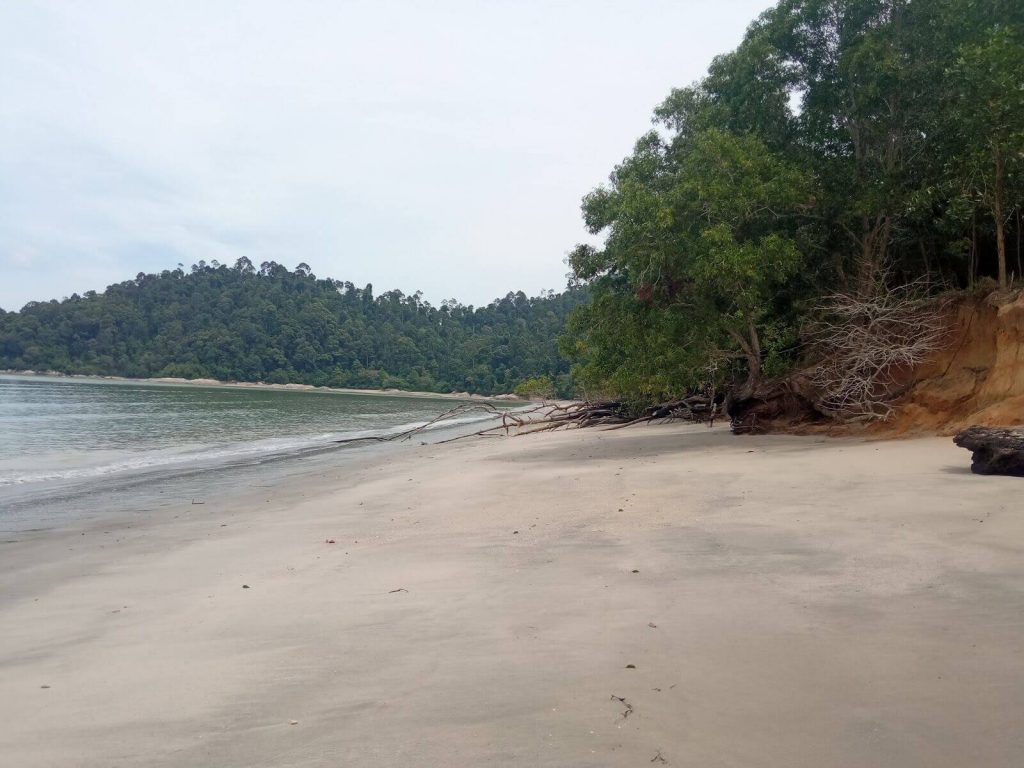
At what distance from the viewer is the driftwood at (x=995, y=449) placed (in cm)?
742

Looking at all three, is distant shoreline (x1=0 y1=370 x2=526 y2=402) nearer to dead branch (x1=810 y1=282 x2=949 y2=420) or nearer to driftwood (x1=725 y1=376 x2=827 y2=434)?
driftwood (x1=725 y1=376 x2=827 y2=434)

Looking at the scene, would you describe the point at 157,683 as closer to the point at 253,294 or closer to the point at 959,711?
the point at 959,711

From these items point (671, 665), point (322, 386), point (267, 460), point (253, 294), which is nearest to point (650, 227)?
point (267, 460)

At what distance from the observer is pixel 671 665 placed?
3.36 m

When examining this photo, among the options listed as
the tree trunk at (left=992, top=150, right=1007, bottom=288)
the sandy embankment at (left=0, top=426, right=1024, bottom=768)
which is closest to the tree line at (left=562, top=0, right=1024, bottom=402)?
the tree trunk at (left=992, top=150, right=1007, bottom=288)

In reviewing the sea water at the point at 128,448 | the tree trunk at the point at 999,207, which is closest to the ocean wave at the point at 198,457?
the sea water at the point at 128,448

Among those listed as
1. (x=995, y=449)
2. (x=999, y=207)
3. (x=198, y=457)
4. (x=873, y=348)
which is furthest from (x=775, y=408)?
(x=198, y=457)

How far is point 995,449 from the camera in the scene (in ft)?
25.0

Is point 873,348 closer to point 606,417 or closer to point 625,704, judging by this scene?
point 625,704

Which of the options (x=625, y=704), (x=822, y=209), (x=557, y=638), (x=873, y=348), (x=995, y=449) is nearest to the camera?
(x=625, y=704)

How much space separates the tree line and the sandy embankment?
7.75 m

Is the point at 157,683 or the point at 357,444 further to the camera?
the point at 357,444

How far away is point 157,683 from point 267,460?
16.4 m

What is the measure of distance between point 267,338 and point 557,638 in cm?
11715
